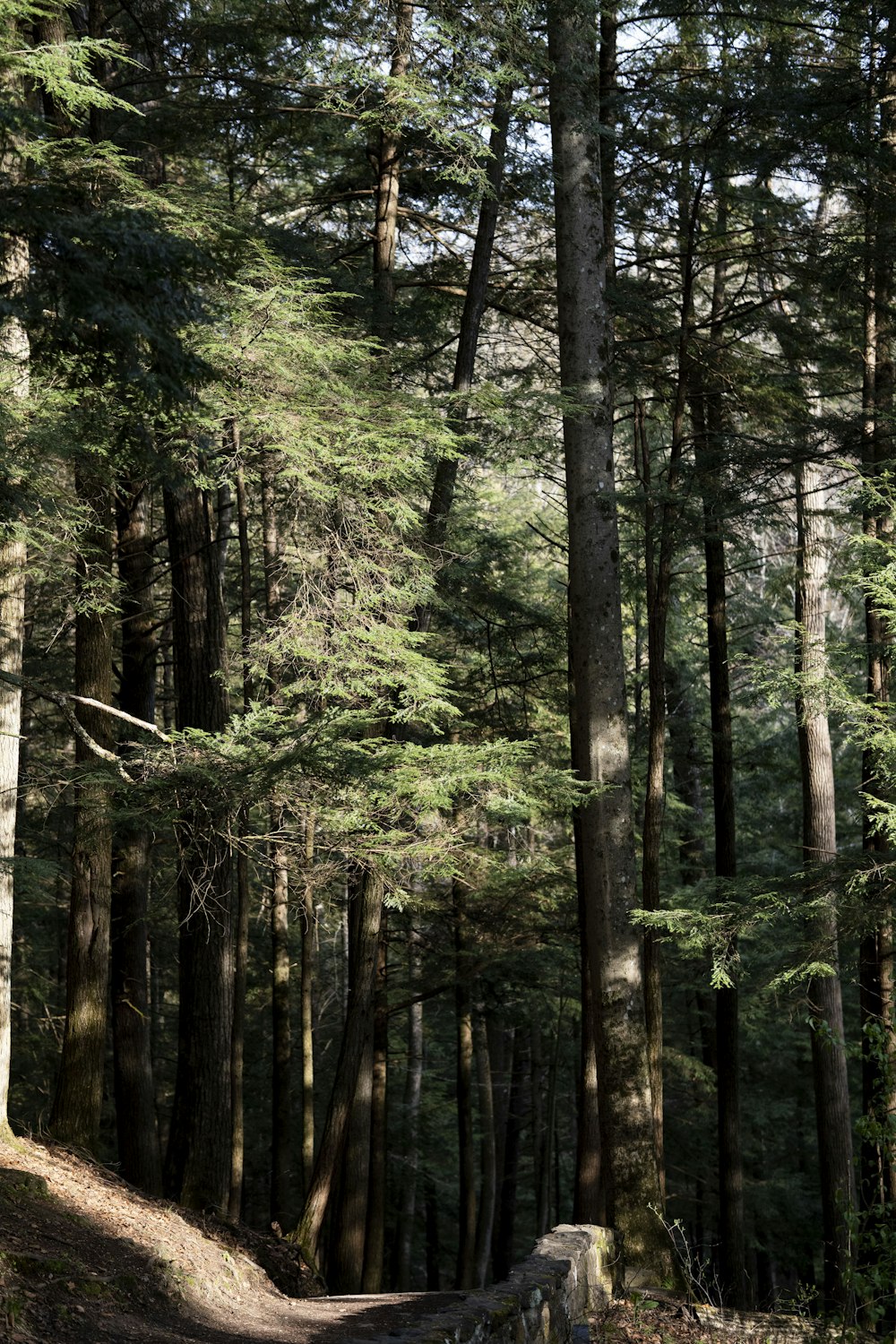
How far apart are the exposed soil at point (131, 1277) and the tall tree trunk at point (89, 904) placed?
1.76 feet

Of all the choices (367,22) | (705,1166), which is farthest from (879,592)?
(705,1166)

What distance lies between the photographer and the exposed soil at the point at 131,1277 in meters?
6.07

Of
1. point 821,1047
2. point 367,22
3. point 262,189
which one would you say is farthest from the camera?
point 262,189

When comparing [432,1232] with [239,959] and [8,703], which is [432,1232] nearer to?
[239,959]

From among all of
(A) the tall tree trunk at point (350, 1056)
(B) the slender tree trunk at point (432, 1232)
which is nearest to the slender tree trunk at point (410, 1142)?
(B) the slender tree trunk at point (432, 1232)

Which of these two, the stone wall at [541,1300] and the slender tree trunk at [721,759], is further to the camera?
the slender tree trunk at [721,759]

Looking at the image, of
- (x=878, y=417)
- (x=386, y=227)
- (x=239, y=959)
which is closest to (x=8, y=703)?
(x=239, y=959)

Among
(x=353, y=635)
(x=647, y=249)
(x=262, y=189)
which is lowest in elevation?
(x=353, y=635)

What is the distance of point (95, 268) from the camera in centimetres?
493

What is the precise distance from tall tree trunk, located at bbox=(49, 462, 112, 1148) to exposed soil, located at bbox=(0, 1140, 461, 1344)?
536 mm

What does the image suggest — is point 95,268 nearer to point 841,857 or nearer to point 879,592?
point 879,592

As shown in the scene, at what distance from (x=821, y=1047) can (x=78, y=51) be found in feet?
37.8

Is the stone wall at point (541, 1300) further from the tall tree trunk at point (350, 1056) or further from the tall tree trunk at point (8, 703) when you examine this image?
the tall tree trunk at point (8, 703)

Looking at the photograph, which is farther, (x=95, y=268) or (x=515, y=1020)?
(x=515, y=1020)
